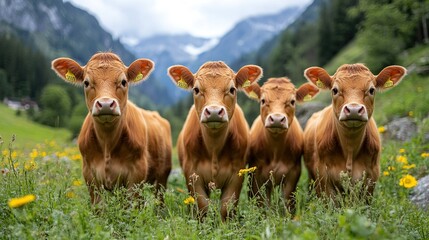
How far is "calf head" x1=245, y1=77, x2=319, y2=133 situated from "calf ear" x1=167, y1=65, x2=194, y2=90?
1.29m

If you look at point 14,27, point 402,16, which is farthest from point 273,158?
point 14,27

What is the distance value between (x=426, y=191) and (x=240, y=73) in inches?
131

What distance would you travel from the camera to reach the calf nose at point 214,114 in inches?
228

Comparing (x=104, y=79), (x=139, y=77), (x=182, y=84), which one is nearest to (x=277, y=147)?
(x=182, y=84)

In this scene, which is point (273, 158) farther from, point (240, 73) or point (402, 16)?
point (402, 16)

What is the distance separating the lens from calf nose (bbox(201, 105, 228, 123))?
579 cm

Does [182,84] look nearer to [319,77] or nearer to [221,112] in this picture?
[221,112]

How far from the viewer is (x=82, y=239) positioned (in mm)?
3627

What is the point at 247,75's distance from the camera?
7.04 m

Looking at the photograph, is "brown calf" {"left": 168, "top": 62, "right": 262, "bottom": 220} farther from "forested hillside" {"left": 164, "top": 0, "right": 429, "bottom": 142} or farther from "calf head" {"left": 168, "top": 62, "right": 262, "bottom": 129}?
"forested hillside" {"left": 164, "top": 0, "right": 429, "bottom": 142}

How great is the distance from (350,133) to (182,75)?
2744 mm

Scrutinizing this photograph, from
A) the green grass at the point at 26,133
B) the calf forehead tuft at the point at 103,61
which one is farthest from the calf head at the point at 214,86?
the green grass at the point at 26,133

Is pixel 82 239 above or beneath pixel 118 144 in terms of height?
beneath

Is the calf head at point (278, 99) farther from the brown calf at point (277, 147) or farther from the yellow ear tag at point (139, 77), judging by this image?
the yellow ear tag at point (139, 77)
